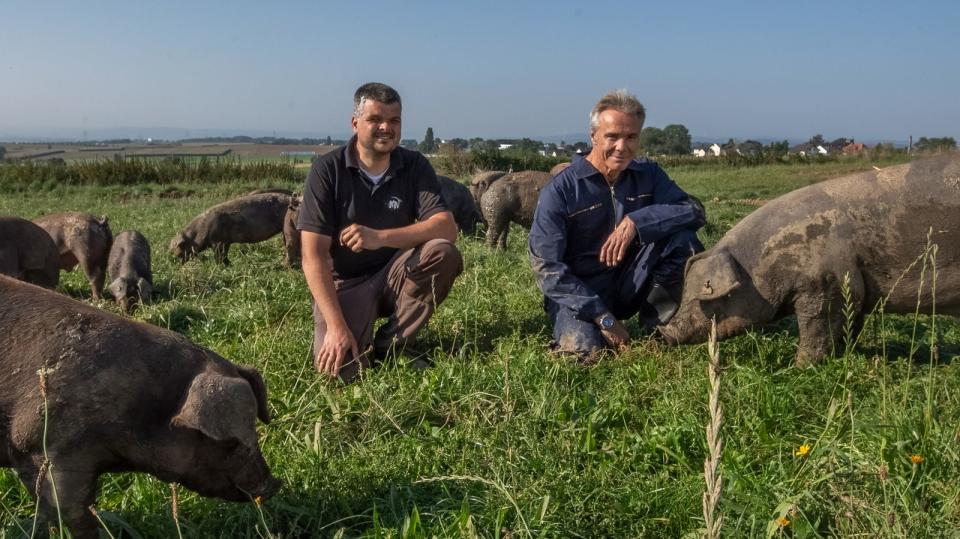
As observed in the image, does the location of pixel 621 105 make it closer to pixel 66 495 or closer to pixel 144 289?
pixel 66 495

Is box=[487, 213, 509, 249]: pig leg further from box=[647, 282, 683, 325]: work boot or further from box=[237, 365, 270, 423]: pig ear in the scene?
box=[237, 365, 270, 423]: pig ear

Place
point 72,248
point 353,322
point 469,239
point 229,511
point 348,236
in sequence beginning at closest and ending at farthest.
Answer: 1. point 229,511
2. point 348,236
3. point 353,322
4. point 72,248
5. point 469,239

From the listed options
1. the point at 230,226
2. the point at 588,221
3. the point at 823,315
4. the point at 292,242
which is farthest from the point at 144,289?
the point at 823,315

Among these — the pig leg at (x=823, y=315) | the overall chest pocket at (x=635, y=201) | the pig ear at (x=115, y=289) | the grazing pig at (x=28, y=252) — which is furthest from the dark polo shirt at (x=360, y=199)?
the grazing pig at (x=28, y=252)

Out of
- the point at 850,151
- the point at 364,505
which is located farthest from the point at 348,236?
the point at 850,151

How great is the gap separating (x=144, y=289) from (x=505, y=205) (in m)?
5.03

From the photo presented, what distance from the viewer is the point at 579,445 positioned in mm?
4094

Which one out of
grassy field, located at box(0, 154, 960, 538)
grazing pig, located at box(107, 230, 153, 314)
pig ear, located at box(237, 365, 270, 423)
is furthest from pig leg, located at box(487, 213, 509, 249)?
pig ear, located at box(237, 365, 270, 423)

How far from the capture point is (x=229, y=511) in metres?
3.49

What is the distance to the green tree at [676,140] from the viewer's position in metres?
53.9

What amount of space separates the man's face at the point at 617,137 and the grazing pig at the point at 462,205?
744cm

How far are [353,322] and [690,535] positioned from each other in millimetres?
3197

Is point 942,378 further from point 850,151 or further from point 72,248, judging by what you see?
point 850,151

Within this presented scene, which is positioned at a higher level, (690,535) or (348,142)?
(348,142)
